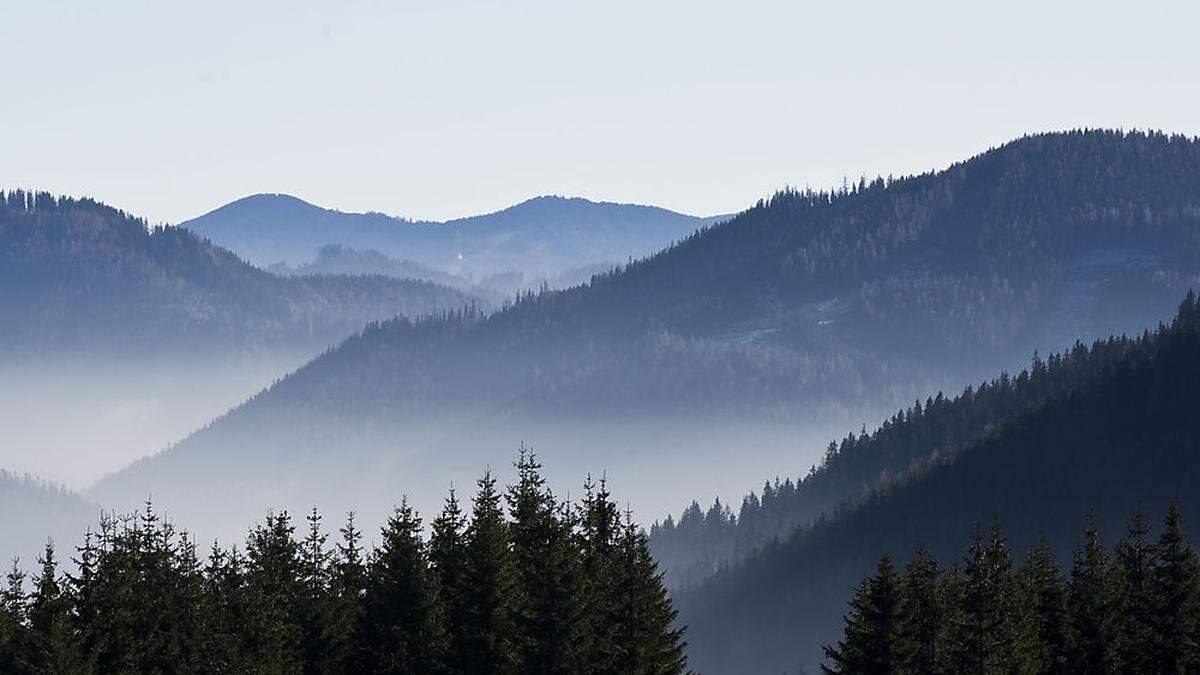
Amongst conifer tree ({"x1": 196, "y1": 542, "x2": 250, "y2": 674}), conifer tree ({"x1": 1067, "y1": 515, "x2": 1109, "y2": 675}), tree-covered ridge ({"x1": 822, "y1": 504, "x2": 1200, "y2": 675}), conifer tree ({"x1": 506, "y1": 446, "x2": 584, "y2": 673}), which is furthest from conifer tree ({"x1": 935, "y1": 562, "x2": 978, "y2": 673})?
conifer tree ({"x1": 196, "y1": 542, "x2": 250, "y2": 674})

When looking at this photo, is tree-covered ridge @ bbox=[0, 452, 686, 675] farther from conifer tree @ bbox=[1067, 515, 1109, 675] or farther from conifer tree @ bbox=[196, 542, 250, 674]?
conifer tree @ bbox=[1067, 515, 1109, 675]

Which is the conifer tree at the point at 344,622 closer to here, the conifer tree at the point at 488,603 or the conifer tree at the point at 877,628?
the conifer tree at the point at 488,603

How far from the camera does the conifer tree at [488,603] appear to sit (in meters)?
Result: 52.3

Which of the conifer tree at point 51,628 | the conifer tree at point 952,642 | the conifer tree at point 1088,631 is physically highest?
the conifer tree at point 51,628

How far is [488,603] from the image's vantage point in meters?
52.7

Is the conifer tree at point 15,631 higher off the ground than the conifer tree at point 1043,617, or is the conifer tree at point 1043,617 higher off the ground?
the conifer tree at point 15,631

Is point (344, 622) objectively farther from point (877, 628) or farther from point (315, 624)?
point (877, 628)

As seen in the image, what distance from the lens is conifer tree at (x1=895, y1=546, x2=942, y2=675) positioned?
56.0 m

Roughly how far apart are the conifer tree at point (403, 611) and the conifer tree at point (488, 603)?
3.77 ft

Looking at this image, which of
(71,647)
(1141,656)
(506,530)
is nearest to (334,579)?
(506,530)

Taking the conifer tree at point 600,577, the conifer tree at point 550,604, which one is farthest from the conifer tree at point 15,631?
the conifer tree at point 600,577

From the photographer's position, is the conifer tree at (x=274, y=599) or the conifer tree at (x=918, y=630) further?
the conifer tree at (x=918, y=630)

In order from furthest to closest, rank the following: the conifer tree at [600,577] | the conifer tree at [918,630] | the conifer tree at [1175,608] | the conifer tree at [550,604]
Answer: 1. the conifer tree at [1175,608]
2. the conifer tree at [918,630]
3. the conifer tree at [600,577]
4. the conifer tree at [550,604]

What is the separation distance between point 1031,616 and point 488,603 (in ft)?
66.8
